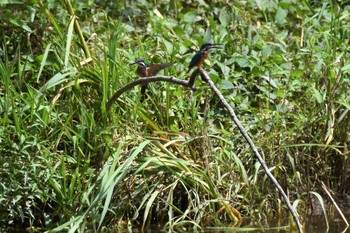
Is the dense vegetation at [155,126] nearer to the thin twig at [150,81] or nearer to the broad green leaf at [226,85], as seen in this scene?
the broad green leaf at [226,85]

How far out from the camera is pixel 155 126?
531 cm

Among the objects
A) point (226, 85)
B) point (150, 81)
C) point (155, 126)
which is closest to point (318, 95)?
point (226, 85)

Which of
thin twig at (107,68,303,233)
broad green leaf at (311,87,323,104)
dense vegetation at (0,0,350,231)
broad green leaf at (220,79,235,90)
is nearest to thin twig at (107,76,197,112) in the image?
thin twig at (107,68,303,233)

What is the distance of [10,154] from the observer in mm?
5023

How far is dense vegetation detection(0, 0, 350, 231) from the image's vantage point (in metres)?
5.01

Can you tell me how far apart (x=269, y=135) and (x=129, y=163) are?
1026 mm

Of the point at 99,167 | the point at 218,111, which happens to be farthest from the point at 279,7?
the point at 99,167

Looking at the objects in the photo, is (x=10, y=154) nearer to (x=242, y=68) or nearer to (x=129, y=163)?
(x=129, y=163)

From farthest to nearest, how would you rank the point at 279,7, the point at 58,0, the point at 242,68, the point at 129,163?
the point at 279,7 < the point at 242,68 < the point at 58,0 < the point at 129,163

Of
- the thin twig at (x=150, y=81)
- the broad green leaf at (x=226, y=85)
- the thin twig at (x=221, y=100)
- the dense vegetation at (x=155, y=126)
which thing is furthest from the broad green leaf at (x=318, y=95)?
the thin twig at (x=150, y=81)

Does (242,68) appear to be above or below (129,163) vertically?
above

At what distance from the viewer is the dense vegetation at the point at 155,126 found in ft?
16.4

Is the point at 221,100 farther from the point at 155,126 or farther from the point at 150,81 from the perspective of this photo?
the point at 155,126

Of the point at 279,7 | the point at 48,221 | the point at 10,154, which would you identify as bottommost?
the point at 48,221
